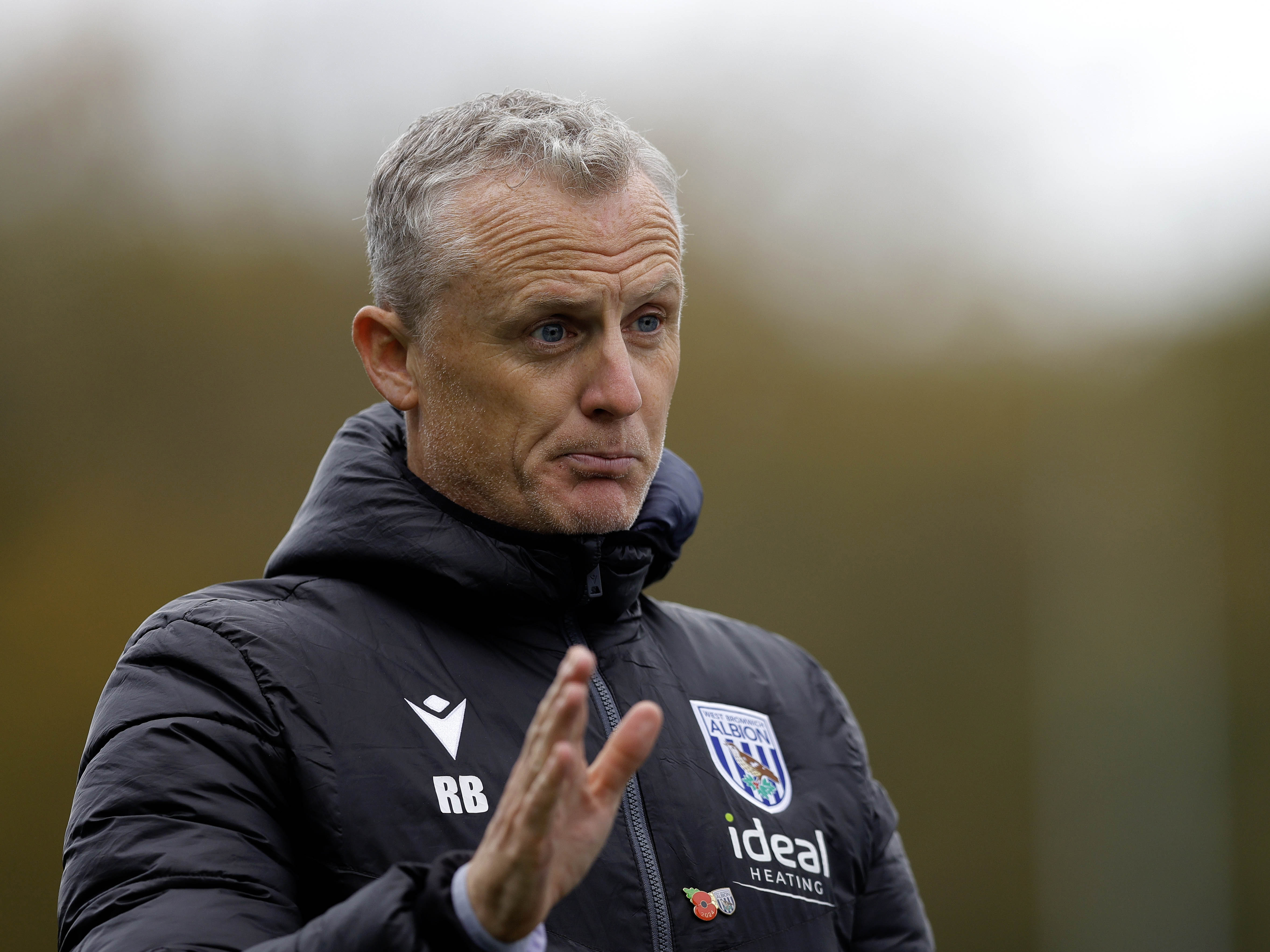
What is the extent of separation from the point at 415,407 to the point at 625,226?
0.47 m

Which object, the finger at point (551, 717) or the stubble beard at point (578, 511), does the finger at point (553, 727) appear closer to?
the finger at point (551, 717)

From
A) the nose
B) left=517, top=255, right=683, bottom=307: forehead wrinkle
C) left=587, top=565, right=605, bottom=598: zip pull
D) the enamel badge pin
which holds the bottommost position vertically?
the enamel badge pin

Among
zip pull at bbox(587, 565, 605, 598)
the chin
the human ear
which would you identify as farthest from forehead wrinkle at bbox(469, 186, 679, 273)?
zip pull at bbox(587, 565, 605, 598)

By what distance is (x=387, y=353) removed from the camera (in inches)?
81.5

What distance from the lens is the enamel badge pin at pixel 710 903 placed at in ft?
5.72

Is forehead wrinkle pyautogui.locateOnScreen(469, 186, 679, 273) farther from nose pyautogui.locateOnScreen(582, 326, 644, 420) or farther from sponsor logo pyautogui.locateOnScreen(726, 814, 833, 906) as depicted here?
sponsor logo pyautogui.locateOnScreen(726, 814, 833, 906)

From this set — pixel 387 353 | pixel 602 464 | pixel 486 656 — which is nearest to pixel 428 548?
pixel 486 656

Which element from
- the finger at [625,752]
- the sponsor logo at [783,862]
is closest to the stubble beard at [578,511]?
the sponsor logo at [783,862]

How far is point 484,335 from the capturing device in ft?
6.22

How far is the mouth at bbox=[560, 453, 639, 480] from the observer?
190 cm

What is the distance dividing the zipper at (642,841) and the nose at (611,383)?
0.37m

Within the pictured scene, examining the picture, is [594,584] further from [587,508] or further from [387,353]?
[387,353]

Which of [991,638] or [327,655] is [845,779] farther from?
[991,638]

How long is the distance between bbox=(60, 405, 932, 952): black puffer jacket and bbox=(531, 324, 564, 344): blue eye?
31cm
